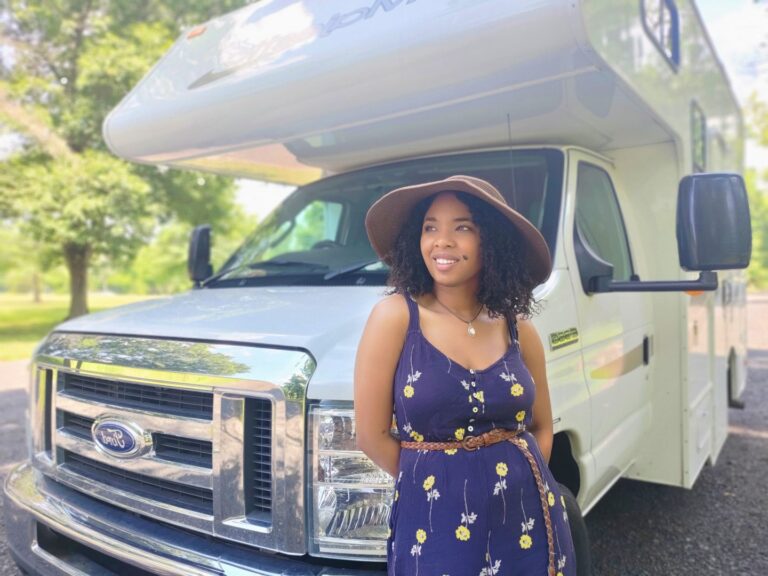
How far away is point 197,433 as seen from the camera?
6.75ft

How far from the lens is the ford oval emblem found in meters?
2.21

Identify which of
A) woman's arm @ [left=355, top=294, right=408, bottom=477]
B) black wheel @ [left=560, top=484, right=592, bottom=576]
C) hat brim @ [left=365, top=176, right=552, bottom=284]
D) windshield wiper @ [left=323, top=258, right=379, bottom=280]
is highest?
hat brim @ [left=365, top=176, right=552, bottom=284]

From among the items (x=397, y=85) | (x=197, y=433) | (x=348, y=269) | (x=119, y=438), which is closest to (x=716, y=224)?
(x=397, y=85)

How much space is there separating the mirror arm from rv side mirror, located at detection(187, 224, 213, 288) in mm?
2360

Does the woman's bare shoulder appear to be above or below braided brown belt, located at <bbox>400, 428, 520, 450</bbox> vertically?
above

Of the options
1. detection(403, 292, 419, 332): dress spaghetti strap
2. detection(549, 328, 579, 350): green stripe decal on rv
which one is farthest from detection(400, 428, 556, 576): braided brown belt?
detection(549, 328, 579, 350): green stripe decal on rv

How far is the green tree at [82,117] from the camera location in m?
15.0

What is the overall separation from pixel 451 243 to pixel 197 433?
41.6 inches

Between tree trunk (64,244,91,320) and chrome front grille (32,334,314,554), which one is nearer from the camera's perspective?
chrome front grille (32,334,314,554)

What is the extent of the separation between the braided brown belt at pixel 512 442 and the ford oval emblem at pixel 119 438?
1.05m

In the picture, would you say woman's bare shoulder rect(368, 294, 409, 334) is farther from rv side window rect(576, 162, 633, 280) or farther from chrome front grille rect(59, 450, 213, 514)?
rv side window rect(576, 162, 633, 280)

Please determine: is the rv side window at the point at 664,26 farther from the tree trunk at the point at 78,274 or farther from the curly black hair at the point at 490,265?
the tree trunk at the point at 78,274

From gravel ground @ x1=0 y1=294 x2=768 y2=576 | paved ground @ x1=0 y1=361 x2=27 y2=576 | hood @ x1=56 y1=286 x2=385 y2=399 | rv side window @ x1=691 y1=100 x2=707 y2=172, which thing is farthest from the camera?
rv side window @ x1=691 y1=100 x2=707 y2=172

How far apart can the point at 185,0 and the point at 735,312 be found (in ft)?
54.1
